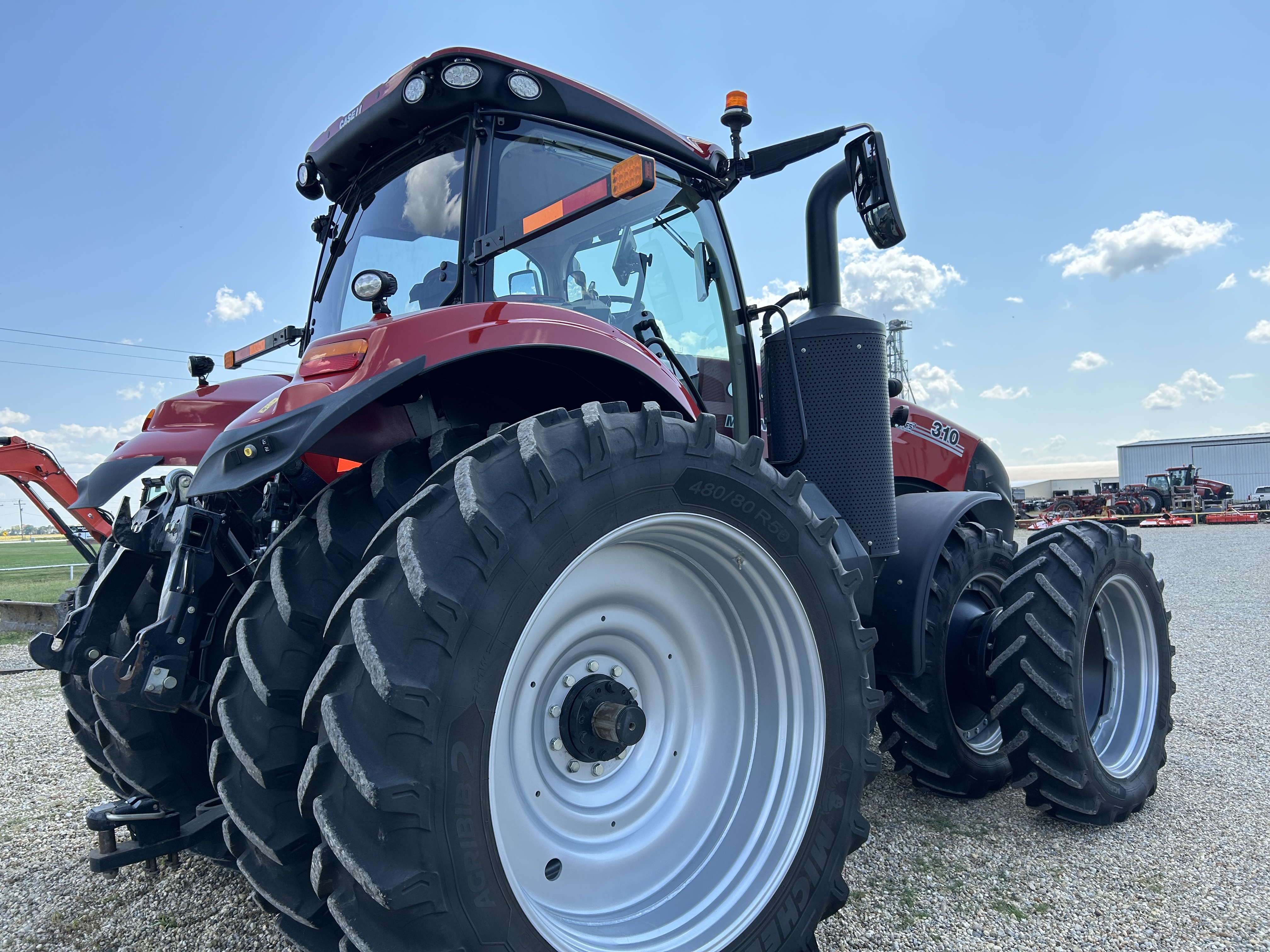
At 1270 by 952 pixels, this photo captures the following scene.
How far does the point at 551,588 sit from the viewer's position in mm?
1604

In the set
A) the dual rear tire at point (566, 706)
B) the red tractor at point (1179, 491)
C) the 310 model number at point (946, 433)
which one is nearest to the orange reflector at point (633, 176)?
the dual rear tire at point (566, 706)

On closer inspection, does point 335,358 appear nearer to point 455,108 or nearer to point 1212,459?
point 455,108

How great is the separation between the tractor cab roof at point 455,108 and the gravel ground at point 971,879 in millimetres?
→ 2379

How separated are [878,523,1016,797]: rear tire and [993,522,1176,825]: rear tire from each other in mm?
231

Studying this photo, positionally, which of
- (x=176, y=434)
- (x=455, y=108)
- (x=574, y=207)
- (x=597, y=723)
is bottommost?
(x=597, y=723)

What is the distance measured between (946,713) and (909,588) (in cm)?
59

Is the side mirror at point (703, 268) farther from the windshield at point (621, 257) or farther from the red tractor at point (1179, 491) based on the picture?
the red tractor at point (1179, 491)

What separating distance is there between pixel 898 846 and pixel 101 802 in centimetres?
343

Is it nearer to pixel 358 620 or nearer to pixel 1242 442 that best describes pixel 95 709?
pixel 358 620

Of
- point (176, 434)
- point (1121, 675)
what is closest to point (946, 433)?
point (1121, 675)

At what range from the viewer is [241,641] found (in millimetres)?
1630

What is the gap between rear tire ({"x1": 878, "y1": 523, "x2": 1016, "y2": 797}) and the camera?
3277mm

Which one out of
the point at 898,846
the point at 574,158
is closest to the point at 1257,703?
the point at 898,846

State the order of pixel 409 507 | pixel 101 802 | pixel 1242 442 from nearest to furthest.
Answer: pixel 409 507 < pixel 101 802 < pixel 1242 442
